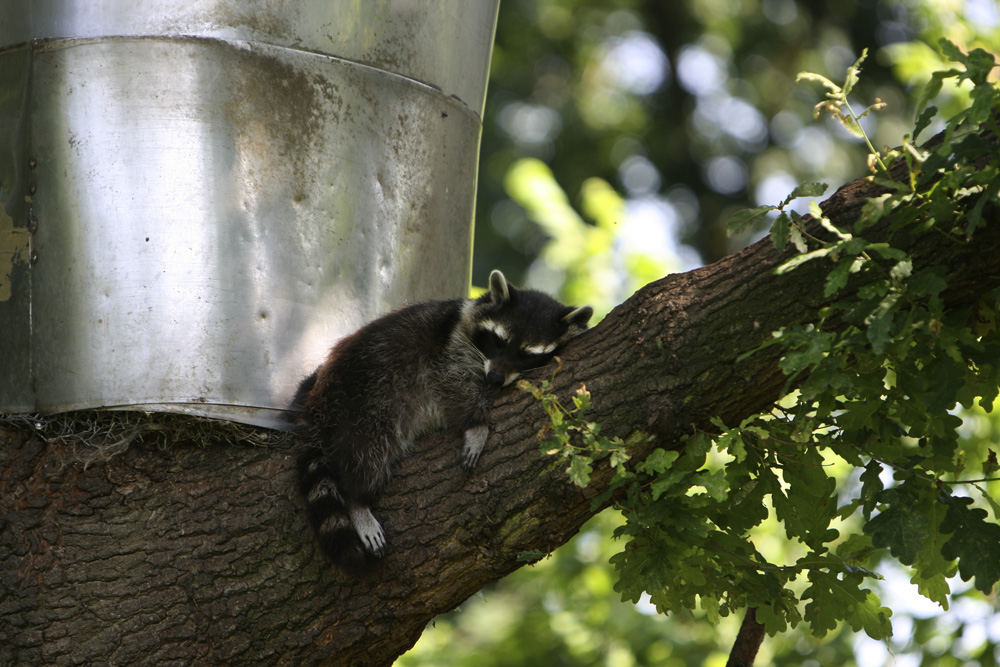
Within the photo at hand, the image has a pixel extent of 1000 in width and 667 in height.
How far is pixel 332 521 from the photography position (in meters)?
3.24

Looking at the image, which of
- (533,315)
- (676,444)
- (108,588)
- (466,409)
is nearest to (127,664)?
(108,588)

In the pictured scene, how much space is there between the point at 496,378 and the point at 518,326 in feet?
1.89

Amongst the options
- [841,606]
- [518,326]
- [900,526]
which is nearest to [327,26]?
[518,326]

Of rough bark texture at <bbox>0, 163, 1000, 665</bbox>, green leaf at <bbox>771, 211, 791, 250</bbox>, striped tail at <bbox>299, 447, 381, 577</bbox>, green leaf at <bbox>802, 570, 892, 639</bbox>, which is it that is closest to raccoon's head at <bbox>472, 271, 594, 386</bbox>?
rough bark texture at <bbox>0, 163, 1000, 665</bbox>

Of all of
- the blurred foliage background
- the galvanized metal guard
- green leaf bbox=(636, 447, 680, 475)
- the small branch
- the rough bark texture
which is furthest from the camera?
the blurred foliage background

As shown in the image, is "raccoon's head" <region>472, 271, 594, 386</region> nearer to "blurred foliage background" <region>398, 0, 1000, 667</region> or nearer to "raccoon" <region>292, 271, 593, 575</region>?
"raccoon" <region>292, 271, 593, 575</region>

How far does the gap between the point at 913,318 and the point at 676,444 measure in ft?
2.79

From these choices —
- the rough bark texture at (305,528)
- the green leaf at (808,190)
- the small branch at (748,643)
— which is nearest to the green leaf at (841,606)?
the small branch at (748,643)

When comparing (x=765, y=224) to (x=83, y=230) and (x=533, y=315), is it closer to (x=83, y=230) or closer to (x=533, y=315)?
(x=533, y=315)

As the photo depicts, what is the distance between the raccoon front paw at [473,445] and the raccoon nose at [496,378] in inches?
21.1

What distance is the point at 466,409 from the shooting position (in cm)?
350

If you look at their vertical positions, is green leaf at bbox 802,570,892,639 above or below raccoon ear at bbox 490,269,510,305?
below

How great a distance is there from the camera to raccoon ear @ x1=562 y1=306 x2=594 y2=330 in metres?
4.39

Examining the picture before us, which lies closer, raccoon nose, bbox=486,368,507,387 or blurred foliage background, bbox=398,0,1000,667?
raccoon nose, bbox=486,368,507,387
